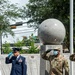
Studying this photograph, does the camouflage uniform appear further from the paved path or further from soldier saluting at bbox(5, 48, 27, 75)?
the paved path

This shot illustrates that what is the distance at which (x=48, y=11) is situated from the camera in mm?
26688

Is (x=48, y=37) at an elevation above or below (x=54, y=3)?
below

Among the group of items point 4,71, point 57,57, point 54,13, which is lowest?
point 4,71

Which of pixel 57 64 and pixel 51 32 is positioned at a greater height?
pixel 51 32

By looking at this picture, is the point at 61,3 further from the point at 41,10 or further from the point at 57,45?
the point at 57,45

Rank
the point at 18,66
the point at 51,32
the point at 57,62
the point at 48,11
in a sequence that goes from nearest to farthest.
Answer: the point at 57,62 → the point at 51,32 → the point at 18,66 → the point at 48,11

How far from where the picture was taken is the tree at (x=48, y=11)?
25.6m

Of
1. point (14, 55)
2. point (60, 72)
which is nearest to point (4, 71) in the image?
point (14, 55)

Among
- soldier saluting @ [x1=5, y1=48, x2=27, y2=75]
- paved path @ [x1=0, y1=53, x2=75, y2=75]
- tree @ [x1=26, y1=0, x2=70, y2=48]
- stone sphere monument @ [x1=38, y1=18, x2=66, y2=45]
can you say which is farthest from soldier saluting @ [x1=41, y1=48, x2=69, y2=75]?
tree @ [x1=26, y1=0, x2=70, y2=48]

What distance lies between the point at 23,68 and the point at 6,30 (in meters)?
9.93

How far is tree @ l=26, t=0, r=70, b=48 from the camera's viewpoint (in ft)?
84.2

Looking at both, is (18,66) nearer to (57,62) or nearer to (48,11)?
(57,62)

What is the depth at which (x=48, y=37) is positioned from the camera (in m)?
9.12

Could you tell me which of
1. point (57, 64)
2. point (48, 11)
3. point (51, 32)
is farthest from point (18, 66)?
point (48, 11)
